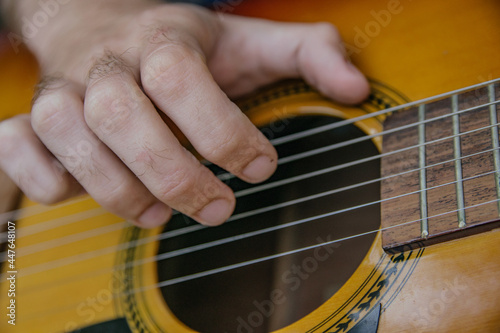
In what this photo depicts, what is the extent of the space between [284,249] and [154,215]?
0.24m

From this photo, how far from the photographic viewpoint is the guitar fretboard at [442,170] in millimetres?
588

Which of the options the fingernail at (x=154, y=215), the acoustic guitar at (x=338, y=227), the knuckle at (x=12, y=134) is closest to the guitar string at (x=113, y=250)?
the acoustic guitar at (x=338, y=227)

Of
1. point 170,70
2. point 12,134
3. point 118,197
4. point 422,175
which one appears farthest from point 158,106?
point 422,175

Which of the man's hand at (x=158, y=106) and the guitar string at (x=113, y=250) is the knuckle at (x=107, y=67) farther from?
the guitar string at (x=113, y=250)

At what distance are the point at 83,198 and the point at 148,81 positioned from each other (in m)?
0.44

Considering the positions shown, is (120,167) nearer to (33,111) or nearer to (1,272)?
(33,111)

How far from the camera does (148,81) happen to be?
0.65m

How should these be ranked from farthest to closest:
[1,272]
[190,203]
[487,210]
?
[1,272] < [190,203] < [487,210]

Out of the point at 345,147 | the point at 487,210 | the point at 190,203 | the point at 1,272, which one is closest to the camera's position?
the point at 487,210

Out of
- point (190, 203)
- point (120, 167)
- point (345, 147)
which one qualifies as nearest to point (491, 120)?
point (345, 147)

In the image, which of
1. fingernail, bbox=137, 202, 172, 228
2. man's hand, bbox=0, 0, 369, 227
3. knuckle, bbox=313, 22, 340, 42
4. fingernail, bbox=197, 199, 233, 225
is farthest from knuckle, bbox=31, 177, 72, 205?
knuckle, bbox=313, 22, 340, 42

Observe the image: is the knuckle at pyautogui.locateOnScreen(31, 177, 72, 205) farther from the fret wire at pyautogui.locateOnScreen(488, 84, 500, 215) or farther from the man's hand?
the fret wire at pyautogui.locateOnScreen(488, 84, 500, 215)

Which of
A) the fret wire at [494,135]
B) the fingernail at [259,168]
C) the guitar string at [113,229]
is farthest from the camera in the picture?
the guitar string at [113,229]

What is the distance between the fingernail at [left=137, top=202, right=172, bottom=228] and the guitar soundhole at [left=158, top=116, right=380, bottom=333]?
0.11m
